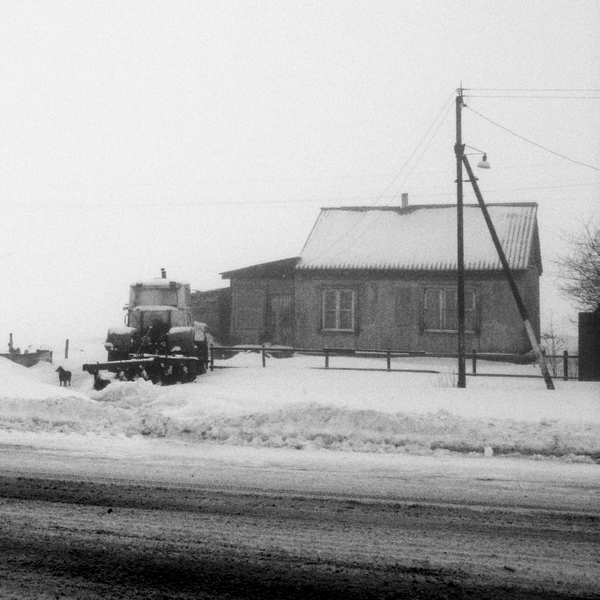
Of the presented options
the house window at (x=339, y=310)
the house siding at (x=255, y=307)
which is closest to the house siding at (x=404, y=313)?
the house window at (x=339, y=310)

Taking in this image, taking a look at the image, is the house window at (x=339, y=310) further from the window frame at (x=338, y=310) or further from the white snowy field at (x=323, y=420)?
the white snowy field at (x=323, y=420)

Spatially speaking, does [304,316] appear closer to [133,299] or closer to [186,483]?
[133,299]

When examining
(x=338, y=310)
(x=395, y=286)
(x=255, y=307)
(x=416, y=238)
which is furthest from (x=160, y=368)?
(x=416, y=238)

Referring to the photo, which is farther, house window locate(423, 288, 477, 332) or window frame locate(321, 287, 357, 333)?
window frame locate(321, 287, 357, 333)

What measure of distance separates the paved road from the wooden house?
20.8 metres

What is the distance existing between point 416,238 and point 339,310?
4.17 m

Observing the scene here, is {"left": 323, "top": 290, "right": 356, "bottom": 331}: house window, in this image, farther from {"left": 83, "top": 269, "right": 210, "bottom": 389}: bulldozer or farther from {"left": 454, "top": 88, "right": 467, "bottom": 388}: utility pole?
{"left": 454, "top": 88, "right": 467, "bottom": 388}: utility pole

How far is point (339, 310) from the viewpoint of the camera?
29938mm

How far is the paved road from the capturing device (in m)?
4.52

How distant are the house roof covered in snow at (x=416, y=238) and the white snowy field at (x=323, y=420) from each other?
38.6ft

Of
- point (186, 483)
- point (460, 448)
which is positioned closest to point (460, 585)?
point (186, 483)

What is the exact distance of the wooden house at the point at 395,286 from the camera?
92.7 ft

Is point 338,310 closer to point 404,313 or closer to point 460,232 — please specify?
point 404,313

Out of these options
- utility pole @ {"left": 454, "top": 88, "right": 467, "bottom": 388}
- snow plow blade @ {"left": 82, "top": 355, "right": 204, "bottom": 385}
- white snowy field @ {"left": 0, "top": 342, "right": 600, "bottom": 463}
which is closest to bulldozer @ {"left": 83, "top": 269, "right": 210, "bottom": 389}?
snow plow blade @ {"left": 82, "top": 355, "right": 204, "bottom": 385}
